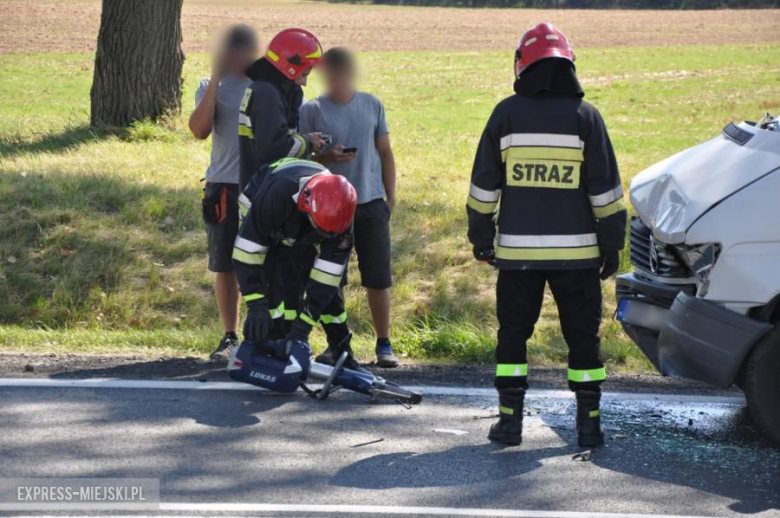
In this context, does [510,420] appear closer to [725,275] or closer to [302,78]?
[725,275]

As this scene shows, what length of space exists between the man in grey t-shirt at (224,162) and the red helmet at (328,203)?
1.33 meters

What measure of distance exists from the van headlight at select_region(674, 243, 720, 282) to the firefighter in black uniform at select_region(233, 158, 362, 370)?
1588 millimetres

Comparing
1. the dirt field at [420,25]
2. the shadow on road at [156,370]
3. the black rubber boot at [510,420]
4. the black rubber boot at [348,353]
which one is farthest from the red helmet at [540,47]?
the dirt field at [420,25]

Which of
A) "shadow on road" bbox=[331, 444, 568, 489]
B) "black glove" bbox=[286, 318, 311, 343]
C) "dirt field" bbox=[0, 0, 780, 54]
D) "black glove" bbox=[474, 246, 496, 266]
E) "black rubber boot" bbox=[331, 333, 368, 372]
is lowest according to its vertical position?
"shadow on road" bbox=[331, 444, 568, 489]

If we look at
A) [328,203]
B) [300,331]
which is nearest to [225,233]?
[300,331]

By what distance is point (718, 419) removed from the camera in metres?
5.52

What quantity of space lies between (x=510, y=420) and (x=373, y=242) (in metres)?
1.77

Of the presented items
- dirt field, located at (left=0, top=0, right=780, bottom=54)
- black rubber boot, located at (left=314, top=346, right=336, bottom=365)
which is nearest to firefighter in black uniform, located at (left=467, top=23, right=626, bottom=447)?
black rubber boot, located at (left=314, top=346, right=336, bottom=365)

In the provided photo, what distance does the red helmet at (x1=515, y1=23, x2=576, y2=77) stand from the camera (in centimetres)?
493

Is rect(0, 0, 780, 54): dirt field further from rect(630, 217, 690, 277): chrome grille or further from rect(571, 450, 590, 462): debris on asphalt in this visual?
rect(571, 450, 590, 462): debris on asphalt

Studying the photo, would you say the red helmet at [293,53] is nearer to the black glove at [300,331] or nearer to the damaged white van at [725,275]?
the black glove at [300,331]

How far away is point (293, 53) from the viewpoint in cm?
593

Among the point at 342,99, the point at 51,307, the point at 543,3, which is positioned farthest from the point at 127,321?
the point at 543,3

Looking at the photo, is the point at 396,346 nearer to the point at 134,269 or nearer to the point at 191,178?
the point at 134,269
